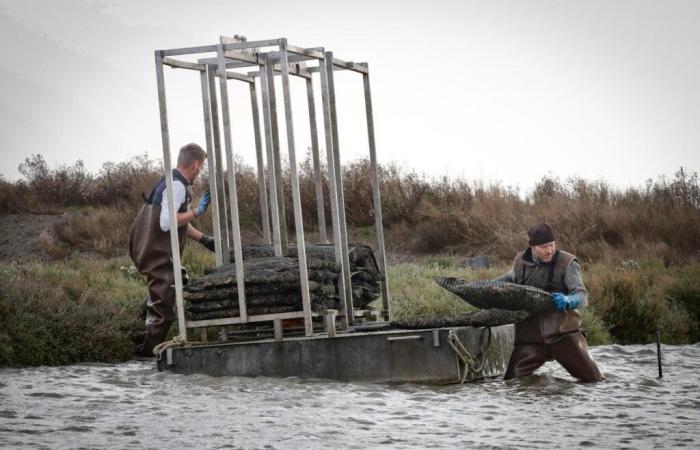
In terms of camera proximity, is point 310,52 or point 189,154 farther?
point 189,154

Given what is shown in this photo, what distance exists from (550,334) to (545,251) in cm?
80

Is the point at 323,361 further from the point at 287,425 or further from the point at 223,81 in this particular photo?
the point at 223,81

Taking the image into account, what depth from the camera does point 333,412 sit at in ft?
33.8

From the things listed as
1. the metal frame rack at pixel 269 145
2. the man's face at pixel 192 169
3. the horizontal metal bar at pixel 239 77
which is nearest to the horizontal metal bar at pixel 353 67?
the metal frame rack at pixel 269 145

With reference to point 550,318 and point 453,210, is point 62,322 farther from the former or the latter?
point 453,210

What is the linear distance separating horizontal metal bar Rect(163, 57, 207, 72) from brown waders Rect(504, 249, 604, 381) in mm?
4048

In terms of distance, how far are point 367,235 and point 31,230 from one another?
271 inches

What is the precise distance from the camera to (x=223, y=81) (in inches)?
477

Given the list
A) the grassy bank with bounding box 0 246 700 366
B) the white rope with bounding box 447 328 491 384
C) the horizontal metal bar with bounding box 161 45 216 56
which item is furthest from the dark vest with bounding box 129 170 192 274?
the white rope with bounding box 447 328 491 384

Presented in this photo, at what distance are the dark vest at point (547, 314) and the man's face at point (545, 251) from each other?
48 mm

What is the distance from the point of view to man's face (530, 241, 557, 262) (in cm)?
1188

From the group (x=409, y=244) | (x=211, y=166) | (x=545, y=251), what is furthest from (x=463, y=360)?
(x=409, y=244)

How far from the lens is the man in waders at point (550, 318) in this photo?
38.7 ft

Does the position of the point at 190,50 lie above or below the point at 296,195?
above
